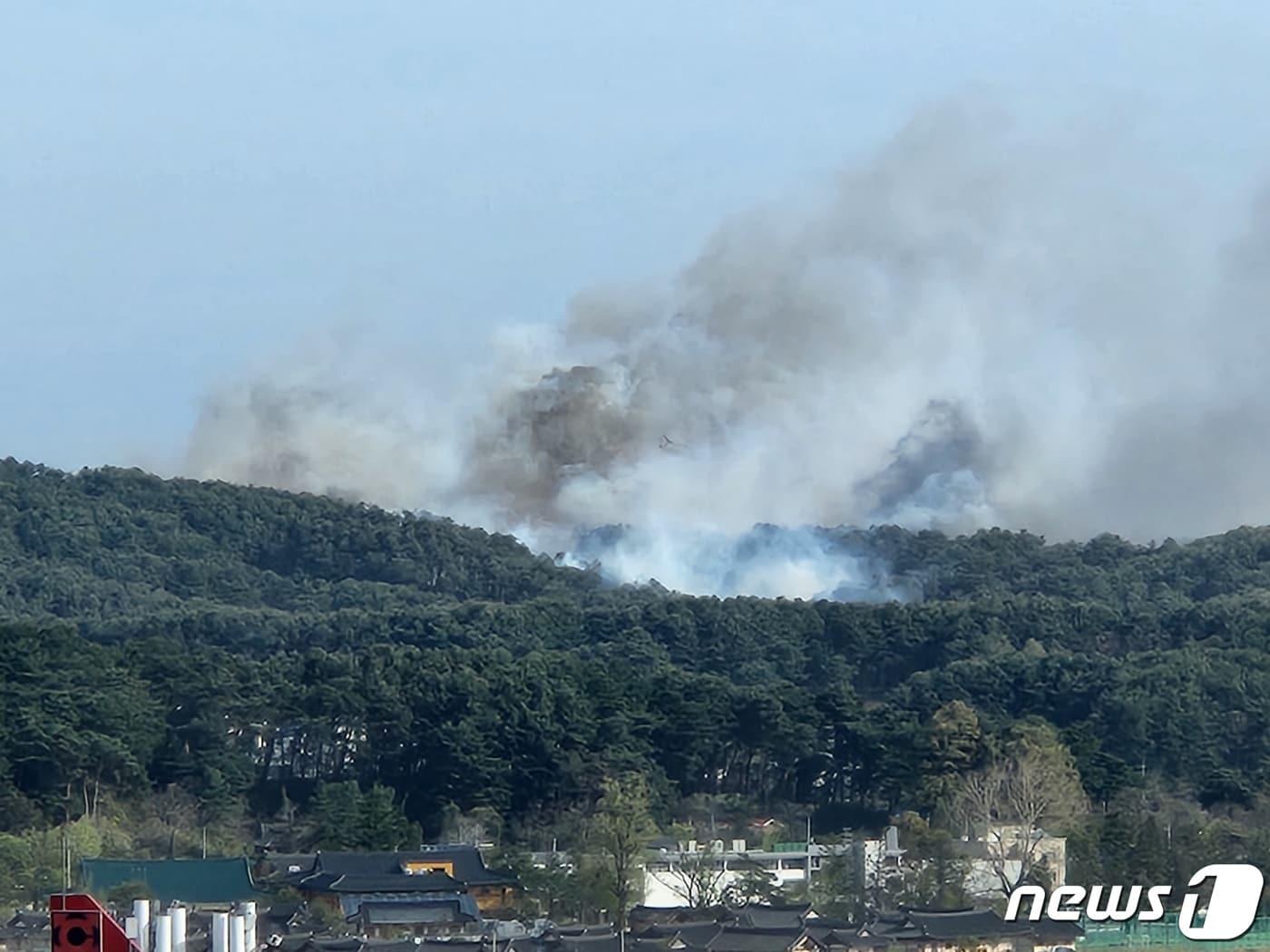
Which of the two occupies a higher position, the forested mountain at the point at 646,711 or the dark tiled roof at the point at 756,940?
A: the forested mountain at the point at 646,711

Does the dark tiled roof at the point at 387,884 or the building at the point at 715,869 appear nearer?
the building at the point at 715,869

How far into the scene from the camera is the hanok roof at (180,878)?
4684 centimetres

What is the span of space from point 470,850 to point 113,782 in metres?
11.0

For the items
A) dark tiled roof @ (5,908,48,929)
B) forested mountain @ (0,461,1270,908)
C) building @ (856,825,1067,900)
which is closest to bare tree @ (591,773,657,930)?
building @ (856,825,1067,900)

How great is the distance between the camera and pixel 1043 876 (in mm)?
45594

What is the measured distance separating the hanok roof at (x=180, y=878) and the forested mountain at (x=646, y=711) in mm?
2158

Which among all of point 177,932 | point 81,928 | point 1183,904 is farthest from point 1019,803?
point 81,928

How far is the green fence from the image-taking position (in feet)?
126

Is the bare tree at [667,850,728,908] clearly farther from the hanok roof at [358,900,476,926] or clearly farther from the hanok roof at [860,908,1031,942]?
the hanok roof at [860,908,1031,942]

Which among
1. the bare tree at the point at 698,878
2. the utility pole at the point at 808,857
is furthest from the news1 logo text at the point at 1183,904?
the bare tree at the point at 698,878

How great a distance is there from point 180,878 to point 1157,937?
18051mm

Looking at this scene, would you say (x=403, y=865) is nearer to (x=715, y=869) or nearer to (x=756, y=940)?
(x=715, y=869)

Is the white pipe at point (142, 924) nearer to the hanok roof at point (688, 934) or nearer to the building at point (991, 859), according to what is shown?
the hanok roof at point (688, 934)

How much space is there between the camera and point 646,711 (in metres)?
62.7
